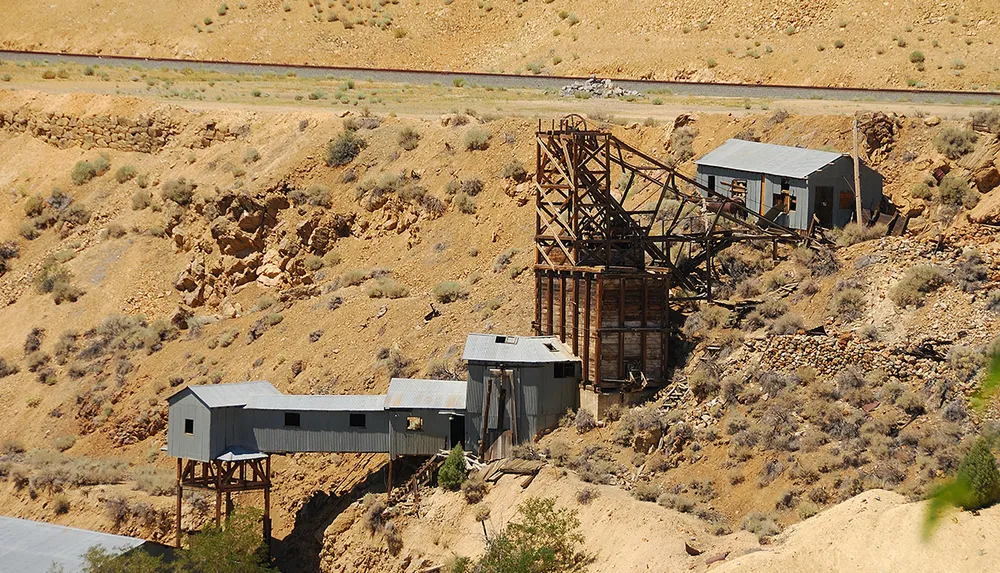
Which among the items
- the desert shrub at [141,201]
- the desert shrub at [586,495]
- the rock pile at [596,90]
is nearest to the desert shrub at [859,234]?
the desert shrub at [586,495]

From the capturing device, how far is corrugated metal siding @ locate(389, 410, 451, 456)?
35.1 meters

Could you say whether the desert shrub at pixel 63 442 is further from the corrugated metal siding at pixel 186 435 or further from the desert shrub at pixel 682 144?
the desert shrub at pixel 682 144

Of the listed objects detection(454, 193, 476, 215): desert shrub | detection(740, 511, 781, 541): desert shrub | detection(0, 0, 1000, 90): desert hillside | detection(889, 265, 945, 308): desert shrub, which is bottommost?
detection(740, 511, 781, 541): desert shrub

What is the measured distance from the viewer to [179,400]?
36250mm

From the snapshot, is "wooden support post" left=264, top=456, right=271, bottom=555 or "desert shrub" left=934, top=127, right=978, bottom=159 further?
"desert shrub" left=934, top=127, right=978, bottom=159

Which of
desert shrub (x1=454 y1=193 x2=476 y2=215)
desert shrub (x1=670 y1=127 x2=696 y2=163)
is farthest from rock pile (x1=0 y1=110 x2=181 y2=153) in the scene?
desert shrub (x1=670 y1=127 x2=696 y2=163)

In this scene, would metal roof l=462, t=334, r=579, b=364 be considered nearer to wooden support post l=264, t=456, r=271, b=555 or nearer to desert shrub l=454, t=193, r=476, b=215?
wooden support post l=264, t=456, r=271, b=555

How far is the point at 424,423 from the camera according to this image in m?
35.2

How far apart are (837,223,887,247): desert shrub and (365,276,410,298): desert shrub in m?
13.7

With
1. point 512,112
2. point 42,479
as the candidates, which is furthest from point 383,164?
point 42,479

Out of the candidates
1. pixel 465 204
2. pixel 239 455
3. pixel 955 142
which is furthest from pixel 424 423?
pixel 955 142

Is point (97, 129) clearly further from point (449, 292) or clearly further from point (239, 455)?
point (239, 455)

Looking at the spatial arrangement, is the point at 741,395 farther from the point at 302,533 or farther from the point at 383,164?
the point at 383,164

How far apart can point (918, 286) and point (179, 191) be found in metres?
29.5
